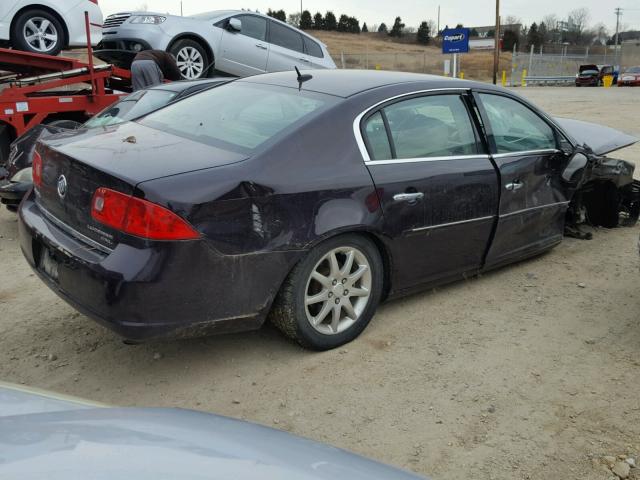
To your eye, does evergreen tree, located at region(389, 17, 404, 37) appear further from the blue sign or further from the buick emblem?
the buick emblem

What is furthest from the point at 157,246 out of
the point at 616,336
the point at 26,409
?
the point at 616,336

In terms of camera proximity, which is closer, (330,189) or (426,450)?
(426,450)

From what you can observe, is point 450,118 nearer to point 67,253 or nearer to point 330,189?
point 330,189

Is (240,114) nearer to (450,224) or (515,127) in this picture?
(450,224)

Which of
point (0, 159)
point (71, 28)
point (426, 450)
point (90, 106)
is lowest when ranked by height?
point (426, 450)

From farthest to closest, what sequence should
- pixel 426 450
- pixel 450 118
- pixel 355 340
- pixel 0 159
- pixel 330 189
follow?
pixel 0 159 < pixel 450 118 < pixel 355 340 < pixel 330 189 < pixel 426 450

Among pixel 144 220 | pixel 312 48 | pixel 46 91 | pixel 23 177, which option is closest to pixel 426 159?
pixel 144 220

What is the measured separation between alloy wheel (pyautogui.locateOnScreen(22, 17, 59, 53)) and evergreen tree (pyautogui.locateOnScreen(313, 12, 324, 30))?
8896 cm

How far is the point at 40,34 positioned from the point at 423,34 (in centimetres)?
9552

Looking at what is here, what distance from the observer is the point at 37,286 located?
15.1ft

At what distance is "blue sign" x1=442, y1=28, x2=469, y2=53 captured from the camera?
990 inches

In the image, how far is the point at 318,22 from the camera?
94.4 meters

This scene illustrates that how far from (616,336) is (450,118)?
67.0 inches

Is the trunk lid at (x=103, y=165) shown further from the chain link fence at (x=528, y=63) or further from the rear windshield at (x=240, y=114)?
the chain link fence at (x=528, y=63)
